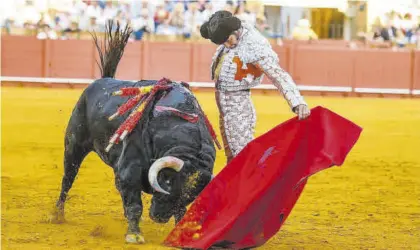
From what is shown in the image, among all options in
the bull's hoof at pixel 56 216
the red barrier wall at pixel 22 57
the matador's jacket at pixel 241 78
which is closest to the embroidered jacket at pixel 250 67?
the matador's jacket at pixel 241 78

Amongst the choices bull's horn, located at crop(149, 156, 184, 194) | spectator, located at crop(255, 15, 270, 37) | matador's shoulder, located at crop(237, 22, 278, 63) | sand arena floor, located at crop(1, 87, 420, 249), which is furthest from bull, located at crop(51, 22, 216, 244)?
spectator, located at crop(255, 15, 270, 37)

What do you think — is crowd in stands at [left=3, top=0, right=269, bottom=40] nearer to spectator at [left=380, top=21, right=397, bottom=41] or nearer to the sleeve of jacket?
spectator at [left=380, top=21, right=397, bottom=41]

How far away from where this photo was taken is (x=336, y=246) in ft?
15.3

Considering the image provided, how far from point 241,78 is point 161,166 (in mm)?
602

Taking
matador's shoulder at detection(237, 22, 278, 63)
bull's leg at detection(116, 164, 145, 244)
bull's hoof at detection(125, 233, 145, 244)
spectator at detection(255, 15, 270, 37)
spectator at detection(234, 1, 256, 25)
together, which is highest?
spectator at detection(234, 1, 256, 25)

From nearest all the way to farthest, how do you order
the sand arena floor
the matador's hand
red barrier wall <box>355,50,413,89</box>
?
the matador's hand, the sand arena floor, red barrier wall <box>355,50,413,89</box>

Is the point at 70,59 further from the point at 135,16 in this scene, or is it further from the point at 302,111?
the point at 302,111

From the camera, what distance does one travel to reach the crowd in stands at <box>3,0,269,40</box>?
50.8ft

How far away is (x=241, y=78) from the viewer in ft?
14.5

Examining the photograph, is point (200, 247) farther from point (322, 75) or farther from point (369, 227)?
point (322, 75)

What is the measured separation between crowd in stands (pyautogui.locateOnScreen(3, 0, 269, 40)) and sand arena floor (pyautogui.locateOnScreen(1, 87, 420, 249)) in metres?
4.36

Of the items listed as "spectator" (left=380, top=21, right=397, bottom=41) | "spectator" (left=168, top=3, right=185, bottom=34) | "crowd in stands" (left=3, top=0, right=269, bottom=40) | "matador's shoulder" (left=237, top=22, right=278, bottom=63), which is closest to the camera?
"matador's shoulder" (left=237, top=22, right=278, bottom=63)

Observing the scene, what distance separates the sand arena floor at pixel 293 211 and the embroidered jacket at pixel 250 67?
31.9 inches

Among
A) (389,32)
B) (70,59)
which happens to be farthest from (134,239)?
(389,32)
